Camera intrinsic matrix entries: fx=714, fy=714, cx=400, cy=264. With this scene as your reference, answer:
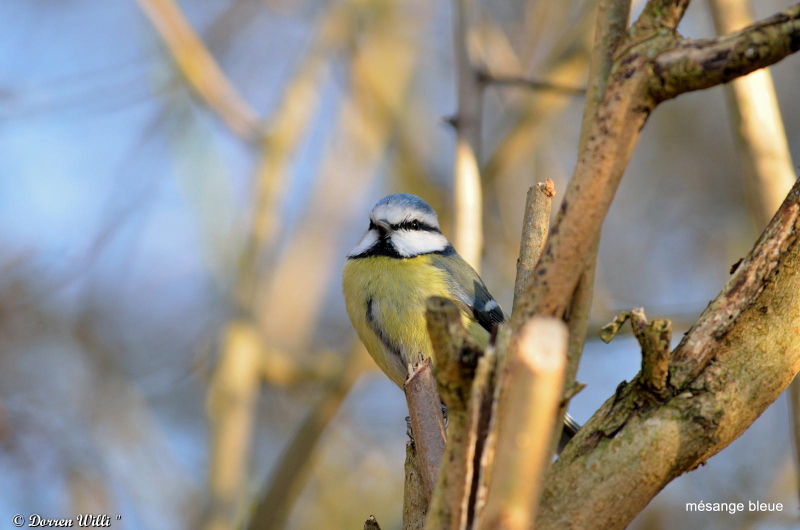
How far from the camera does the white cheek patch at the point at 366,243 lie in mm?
3160

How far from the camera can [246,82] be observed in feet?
19.7

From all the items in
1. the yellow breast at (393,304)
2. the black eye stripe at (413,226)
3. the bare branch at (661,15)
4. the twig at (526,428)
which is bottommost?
the twig at (526,428)

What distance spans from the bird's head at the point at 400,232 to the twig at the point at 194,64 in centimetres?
119

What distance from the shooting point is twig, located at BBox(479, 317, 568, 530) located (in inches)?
39.0

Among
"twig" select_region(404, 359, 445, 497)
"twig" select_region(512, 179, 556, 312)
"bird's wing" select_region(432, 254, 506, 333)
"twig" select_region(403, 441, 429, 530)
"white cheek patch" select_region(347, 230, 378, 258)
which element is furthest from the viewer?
"white cheek patch" select_region(347, 230, 378, 258)

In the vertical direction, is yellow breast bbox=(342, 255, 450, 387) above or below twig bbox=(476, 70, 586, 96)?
below

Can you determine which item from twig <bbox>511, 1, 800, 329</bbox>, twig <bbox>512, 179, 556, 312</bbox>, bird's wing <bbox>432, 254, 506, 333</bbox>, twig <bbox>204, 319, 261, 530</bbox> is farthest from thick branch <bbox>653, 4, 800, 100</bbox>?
twig <bbox>204, 319, 261, 530</bbox>

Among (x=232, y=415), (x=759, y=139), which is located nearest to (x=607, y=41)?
(x=759, y=139)

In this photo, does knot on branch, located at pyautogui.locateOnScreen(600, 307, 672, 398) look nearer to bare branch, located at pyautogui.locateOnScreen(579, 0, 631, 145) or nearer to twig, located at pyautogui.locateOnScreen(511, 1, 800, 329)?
twig, located at pyautogui.locateOnScreen(511, 1, 800, 329)

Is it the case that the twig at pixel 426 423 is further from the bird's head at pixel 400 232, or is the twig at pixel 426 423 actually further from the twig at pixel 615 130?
the bird's head at pixel 400 232

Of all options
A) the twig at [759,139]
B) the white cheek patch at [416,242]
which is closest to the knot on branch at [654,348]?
the twig at [759,139]

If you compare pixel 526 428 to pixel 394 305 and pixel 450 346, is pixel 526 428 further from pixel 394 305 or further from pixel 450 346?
pixel 394 305

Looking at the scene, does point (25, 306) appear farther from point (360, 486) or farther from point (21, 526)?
point (360, 486)

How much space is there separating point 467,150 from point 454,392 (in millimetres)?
2097
